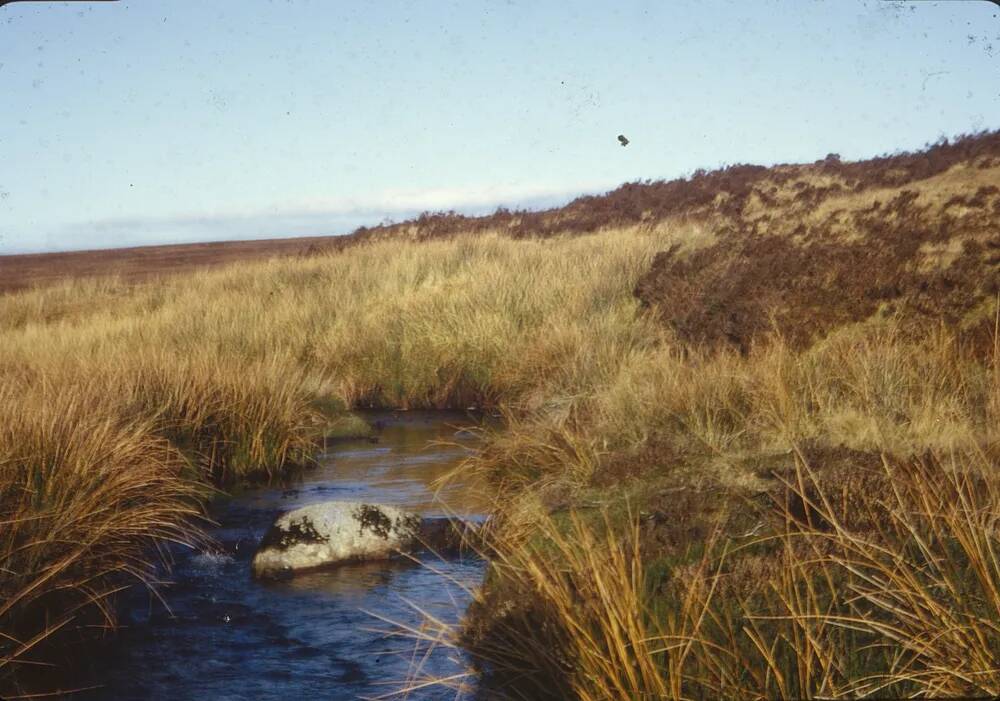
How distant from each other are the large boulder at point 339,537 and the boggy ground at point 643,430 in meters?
0.61

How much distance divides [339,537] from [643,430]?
2086 millimetres

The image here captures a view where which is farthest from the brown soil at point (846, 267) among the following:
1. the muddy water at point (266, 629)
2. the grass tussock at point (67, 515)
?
the grass tussock at point (67, 515)

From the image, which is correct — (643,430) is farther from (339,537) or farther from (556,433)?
(339,537)

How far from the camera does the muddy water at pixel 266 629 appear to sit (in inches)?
188

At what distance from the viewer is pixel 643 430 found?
22.5 ft

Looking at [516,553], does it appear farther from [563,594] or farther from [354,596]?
→ [354,596]

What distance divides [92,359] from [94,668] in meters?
5.80

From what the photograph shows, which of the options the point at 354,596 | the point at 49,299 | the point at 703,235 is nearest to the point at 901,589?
the point at 354,596

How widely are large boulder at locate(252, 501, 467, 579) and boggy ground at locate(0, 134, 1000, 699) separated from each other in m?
0.61

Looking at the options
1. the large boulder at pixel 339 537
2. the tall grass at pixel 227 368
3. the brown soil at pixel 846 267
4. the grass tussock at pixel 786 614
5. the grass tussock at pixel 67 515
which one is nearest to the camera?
the grass tussock at pixel 786 614

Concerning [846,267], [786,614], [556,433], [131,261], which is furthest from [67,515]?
[131,261]

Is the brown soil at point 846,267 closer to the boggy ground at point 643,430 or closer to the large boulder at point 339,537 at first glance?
the boggy ground at point 643,430

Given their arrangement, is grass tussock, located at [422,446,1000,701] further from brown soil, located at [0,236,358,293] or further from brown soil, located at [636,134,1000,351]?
brown soil, located at [0,236,358,293]

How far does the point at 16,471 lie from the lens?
17.6 ft
